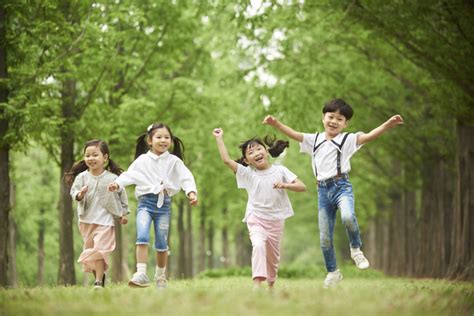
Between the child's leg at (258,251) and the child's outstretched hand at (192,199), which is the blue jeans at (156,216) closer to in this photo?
the child's outstretched hand at (192,199)

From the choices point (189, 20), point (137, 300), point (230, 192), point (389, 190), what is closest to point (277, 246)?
point (137, 300)

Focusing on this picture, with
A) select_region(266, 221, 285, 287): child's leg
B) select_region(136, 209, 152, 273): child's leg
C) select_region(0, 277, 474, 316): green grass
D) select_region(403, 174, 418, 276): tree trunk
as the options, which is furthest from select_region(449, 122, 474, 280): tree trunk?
select_region(0, 277, 474, 316): green grass

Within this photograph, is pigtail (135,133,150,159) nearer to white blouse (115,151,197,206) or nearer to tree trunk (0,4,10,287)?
white blouse (115,151,197,206)

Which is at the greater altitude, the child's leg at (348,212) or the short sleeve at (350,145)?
the short sleeve at (350,145)

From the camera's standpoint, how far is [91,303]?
615 centimetres

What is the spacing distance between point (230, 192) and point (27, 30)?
19.4 metres

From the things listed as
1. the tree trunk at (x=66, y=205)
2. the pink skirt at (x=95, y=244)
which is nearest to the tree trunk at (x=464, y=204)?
the tree trunk at (x=66, y=205)

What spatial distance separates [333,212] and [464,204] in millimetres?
9673

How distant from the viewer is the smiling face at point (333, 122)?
9.54 metres

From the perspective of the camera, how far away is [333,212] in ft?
31.3

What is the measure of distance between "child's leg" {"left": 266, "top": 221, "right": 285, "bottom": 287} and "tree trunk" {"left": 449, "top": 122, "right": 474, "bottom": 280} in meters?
9.19

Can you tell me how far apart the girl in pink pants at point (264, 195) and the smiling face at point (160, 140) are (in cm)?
67

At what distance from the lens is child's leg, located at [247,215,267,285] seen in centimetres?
913

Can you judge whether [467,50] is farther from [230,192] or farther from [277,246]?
[230,192]
